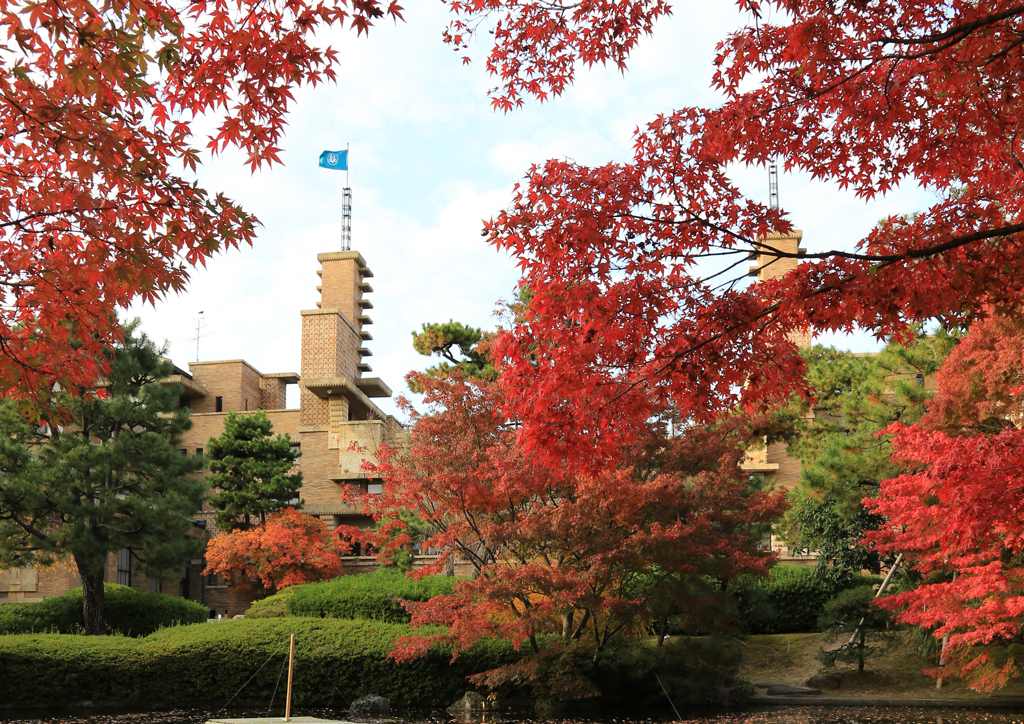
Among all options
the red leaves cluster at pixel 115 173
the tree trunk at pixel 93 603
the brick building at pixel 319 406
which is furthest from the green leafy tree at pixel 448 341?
the red leaves cluster at pixel 115 173

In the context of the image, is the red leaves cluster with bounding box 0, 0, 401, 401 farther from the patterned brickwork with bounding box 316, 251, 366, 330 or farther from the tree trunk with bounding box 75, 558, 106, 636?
the patterned brickwork with bounding box 316, 251, 366, 330

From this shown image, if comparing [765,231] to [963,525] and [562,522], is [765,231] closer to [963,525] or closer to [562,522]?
[963,525]

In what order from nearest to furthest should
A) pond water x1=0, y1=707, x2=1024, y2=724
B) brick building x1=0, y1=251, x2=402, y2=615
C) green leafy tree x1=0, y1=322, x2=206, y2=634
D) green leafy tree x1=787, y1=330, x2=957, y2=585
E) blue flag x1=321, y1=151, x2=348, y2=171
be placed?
pond water x1=0, y1=707, x2=1024, y2=724
green leafy tree x1=787, y1=330, x2=957, y2=585
green leafy tree x1=0, y1=322, x2=206, y2=634
brick building x1=0, y1=251, x2=402, y2=615
blue flag x1=321, y1=151, x2=348, y2=171

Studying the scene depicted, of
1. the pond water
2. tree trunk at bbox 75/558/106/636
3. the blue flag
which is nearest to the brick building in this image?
the blue flag

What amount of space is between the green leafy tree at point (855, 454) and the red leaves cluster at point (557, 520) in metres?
2.87

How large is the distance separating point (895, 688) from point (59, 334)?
637 inches

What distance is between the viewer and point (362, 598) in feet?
66.5

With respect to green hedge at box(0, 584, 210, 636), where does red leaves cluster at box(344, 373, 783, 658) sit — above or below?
above

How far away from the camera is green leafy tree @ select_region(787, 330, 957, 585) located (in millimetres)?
17922

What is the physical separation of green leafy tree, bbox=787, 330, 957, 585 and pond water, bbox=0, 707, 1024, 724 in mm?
4334

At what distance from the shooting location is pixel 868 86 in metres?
6.26

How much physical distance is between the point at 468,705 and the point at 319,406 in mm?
24580

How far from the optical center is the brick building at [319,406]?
34.4 metres

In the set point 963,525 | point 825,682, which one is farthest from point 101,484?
point 963,525
